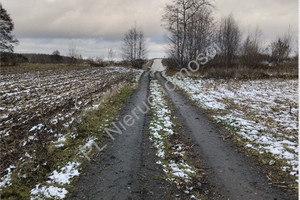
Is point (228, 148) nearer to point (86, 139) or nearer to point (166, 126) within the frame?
point (166, 126)

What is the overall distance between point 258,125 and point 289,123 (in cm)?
118

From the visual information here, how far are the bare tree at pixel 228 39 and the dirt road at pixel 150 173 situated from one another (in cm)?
2603

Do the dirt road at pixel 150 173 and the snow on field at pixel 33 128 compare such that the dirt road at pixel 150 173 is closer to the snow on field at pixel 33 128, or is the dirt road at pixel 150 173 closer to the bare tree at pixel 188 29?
the snow on field at pixel 33 128

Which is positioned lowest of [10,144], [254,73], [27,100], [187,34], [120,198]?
[120,198]

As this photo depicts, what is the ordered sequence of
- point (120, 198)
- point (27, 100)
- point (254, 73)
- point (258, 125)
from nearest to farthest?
1. point (120, 198)
2. point (258, 125)
3. point (27, 100)
4. point (254, 73)

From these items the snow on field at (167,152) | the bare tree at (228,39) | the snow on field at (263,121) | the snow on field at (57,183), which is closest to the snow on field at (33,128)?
the snow on field at (57,183)

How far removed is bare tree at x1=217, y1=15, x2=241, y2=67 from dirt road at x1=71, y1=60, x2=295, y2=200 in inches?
1025

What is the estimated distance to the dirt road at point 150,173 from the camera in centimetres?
395

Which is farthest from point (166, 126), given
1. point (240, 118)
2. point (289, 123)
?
point (289, 123)

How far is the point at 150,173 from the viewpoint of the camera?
4.65 metres

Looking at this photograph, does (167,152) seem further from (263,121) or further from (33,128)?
(33,128)

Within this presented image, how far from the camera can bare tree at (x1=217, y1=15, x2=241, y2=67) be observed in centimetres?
3167

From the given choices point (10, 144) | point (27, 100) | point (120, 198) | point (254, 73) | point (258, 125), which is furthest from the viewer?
point (254, 73)

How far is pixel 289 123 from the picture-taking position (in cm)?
755
